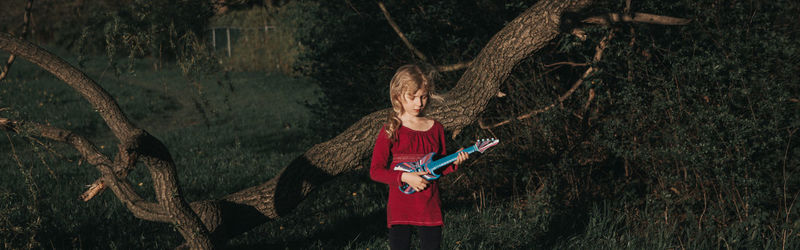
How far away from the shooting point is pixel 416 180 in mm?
3006

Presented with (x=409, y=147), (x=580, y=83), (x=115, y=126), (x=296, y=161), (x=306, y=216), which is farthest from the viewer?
(x=306, y=216)

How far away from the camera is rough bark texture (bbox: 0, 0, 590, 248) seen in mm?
3754

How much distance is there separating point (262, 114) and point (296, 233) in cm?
912

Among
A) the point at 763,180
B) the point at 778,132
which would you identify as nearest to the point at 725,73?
the point at 778,132

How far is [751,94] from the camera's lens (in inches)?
185

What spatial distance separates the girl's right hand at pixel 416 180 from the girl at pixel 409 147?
0.22ft

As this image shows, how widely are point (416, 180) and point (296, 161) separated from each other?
5.93ft

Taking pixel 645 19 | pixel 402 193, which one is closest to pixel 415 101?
pixel 402 193

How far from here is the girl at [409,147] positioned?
10.3 ft

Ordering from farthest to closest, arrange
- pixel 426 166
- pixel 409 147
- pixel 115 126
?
pixel 115 126 → pixel 409 147 → pixel 426 166

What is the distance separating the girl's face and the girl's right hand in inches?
14.0

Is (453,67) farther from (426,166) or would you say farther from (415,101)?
(426,166)

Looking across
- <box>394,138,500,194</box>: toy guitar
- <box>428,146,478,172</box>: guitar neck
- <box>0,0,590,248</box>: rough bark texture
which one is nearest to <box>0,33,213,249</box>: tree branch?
<box>0,0,590,248</box>: rough bark texture

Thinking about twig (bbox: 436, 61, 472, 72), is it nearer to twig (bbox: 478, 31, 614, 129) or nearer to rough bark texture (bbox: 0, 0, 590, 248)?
twig (bbox: 478, 31, 614, 129)
